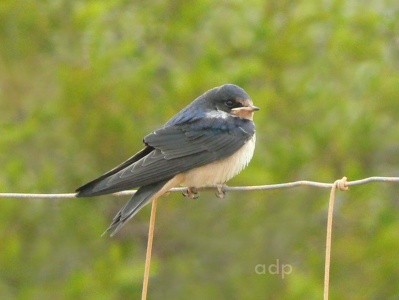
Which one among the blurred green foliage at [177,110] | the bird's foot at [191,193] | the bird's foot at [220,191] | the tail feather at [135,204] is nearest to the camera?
the tail feather at [135,204]

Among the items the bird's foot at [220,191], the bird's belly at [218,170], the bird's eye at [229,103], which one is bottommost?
the bird's foot at [220,191]

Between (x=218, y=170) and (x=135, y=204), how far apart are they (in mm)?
600

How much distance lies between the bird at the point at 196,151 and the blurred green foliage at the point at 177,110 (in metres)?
2.31

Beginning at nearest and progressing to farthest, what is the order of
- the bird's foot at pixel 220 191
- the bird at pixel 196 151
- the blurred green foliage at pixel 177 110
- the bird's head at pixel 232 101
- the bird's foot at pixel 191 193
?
1. the bird at pixel 196 151
2. the bird's foot at pixel 220 191
3. the bird's foot at pixel 191 193
4. the bird's head at pixel 232 101
5. the blurred green foliage at pixel 177 110

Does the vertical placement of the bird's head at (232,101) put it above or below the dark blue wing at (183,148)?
above

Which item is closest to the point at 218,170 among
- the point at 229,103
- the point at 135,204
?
the point at 229,103

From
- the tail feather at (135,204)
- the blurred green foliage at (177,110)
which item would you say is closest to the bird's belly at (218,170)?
the tail feather at (135,204)

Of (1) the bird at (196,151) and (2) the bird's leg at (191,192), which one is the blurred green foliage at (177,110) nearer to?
(1) the bird at (196,151)

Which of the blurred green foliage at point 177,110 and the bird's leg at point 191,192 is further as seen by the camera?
the blurred green foliage at point 177,110

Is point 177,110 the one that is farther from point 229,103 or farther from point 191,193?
point 191,193

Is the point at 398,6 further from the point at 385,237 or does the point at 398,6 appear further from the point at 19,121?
the point at 19,121

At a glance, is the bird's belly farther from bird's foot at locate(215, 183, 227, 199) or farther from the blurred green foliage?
the blurred green foliage

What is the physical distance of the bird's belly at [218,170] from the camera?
13.7ft

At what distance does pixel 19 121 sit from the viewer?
741cm
